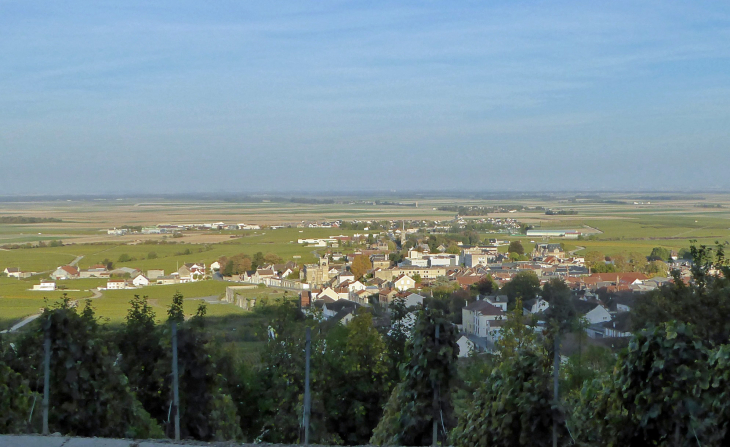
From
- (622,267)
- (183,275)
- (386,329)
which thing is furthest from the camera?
(622,267)

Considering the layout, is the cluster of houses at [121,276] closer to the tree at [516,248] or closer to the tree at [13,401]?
the tree at [13,401]

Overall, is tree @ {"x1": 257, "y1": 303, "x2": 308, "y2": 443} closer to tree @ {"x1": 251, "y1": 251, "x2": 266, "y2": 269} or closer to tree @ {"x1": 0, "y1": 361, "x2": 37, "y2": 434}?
tree @ {"x1": 0, "y1": 361, "x2": 37, "y2": 434}

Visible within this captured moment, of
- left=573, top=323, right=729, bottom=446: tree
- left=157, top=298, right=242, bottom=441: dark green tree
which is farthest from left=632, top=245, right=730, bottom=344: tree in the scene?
left=157, top=298, right=242, bottom=441: dark green tree

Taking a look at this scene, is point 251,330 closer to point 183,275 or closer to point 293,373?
point 293,373

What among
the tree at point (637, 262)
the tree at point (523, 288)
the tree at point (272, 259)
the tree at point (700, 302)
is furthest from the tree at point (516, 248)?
the tree at point (700, 302)

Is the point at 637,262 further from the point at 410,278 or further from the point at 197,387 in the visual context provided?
the point at 197,387

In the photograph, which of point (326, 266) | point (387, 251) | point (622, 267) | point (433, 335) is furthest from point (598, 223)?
point (433, 335)

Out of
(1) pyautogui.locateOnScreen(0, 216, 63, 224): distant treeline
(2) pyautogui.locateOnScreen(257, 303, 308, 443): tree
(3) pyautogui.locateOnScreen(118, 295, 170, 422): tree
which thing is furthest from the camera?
(1) pyautogui.locateOnScreen(0, 216, 63, 224): distant treeline
